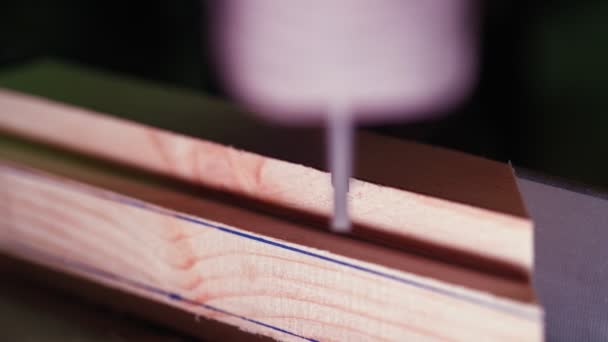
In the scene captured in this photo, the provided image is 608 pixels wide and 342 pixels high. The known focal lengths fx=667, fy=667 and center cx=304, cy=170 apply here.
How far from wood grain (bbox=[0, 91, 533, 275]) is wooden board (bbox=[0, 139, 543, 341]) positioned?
0.02 meters

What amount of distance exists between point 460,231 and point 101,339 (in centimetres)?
37

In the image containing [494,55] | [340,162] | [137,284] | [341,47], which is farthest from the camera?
[494,55]

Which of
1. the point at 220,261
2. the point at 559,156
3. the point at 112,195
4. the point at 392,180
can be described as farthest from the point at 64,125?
the point at 559,156

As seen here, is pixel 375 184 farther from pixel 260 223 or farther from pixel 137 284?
pixel 137 284

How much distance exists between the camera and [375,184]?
521mm

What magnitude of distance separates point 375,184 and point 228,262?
151 millimetres

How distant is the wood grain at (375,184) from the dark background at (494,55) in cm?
48

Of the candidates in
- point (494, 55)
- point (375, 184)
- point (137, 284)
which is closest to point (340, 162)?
point (375, 184)

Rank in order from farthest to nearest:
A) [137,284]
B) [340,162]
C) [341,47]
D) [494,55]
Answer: [494,55]
[137,284]
[340,162]
[341,47]

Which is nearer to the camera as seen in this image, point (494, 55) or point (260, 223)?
point (260, 223)

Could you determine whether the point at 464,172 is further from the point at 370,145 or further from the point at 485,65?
the point at 485,65

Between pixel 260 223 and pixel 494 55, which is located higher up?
pixel 494 55

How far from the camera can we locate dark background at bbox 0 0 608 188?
112 cm

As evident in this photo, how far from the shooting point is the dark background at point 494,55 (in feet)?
3.69
